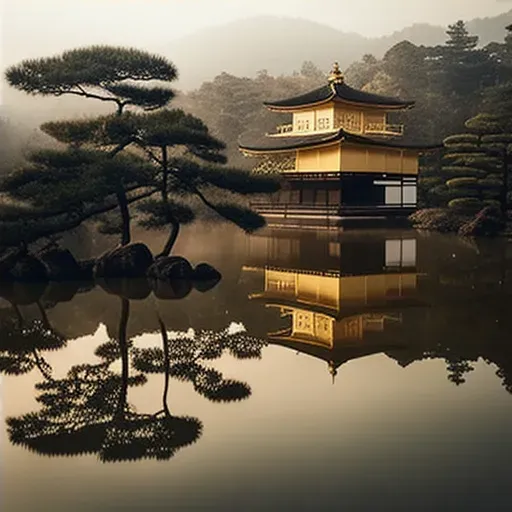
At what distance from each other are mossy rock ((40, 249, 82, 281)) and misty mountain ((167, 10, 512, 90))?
98.7m

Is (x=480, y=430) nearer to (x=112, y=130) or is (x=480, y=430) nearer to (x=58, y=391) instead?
(x=58, y=391)

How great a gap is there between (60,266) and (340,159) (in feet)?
60.6

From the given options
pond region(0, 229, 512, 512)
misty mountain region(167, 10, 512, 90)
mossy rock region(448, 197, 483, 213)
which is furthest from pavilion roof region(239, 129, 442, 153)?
misty mountain region(167, 10, 512, 90)

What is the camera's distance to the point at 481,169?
A: 90.1 ft

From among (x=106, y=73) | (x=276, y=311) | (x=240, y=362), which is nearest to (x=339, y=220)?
(x=106, y=73)

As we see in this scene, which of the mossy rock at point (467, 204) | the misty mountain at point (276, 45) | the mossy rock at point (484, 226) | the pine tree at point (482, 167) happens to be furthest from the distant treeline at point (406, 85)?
the misty mountain at point (276, 45)

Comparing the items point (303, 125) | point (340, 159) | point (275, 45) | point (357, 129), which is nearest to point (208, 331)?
point (340, 159)

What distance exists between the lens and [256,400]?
5695 mm

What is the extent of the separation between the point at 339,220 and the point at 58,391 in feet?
76.6

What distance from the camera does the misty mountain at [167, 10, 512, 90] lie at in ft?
373

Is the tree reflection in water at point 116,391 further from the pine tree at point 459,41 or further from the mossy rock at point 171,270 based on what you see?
the pine tree at point 459,41

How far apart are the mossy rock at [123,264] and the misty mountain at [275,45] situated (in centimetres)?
9867

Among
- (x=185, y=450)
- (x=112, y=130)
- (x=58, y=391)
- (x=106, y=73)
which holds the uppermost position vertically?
(x=106, y=73)

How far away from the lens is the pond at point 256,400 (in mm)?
4027
